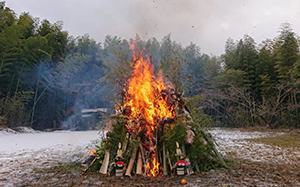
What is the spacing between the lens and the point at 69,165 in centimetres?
380

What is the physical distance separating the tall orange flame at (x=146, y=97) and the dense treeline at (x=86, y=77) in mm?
6362

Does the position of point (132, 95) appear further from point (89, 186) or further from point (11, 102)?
point (11, 102)

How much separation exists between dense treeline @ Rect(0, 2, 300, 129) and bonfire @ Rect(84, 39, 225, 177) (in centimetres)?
661

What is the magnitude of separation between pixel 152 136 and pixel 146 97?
0.76 meters

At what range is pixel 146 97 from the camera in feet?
12.5

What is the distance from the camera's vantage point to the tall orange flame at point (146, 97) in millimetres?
3610

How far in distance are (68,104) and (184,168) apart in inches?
664

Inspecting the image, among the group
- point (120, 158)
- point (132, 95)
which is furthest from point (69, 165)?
point (132, 95)

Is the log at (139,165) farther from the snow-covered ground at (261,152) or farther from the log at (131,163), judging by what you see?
the snow-covered ground at (261,152)

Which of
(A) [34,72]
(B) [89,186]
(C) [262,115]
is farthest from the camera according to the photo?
(A) [34,72]

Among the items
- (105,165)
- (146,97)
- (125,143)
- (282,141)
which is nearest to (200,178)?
(125,143)

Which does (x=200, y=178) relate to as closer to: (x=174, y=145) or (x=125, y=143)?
(x=174, y=145)

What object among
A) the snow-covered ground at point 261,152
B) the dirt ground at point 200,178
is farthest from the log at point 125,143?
the snow-covered ground at point 261,152

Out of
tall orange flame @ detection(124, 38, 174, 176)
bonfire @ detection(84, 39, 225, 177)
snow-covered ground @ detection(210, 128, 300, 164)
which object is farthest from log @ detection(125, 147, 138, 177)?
snow-covered ground @ detection(210, 128, 300, 164)
